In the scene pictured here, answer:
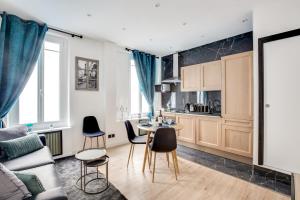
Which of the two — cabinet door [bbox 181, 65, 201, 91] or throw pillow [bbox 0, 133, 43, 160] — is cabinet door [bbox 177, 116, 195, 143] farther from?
throw pillow [bbox 0, 133, 43, 160]

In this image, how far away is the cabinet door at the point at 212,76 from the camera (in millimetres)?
3510

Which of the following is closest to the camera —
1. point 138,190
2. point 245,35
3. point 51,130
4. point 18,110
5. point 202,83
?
point 138,190

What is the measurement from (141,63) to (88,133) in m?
2.50

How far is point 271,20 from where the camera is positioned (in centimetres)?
237

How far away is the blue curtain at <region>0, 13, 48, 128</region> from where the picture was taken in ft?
8.33

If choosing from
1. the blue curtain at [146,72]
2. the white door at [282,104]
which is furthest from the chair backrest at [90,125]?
the white door at [282,104]

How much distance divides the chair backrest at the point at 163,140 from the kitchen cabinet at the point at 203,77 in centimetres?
188

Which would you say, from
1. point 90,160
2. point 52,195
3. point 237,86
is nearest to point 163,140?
point 90,160

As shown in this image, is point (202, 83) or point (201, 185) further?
point (202, 83)

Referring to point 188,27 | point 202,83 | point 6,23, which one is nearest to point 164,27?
point 188,27

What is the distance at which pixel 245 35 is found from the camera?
11.1 ft

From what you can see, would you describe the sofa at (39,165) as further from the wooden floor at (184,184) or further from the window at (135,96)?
the window at (135,96)

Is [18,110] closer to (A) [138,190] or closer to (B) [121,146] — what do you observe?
(B) [121,146]

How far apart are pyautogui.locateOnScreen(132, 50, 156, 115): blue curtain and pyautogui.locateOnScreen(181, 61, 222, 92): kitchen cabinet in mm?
1112
